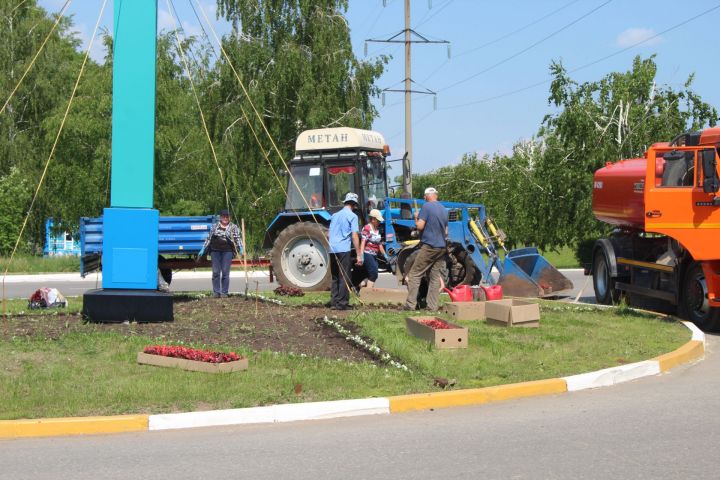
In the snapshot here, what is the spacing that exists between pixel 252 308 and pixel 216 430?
22.9 feet

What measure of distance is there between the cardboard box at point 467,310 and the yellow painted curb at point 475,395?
3867 mm

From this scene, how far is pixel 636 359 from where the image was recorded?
997 centimetres

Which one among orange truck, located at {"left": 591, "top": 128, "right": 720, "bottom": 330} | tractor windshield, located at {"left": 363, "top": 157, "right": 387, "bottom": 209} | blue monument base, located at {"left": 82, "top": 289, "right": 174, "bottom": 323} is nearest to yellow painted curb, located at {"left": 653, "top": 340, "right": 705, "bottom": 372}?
orange truck, located at {"left": 591, "top": 128, "right": 720, "bottom": 330}

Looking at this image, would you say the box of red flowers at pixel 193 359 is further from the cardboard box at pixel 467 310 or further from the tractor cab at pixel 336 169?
the tractor cab at pixel 336 169

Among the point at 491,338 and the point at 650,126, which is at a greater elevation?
the point at 650,126

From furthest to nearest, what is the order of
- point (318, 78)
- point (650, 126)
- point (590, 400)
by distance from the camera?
1. point (318, 78)
2. point (650, 126)
3. point (590, 400)

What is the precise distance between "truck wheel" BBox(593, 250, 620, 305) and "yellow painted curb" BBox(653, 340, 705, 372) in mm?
4942

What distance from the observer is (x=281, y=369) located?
894 cm

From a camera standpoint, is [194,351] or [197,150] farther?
[197,150]

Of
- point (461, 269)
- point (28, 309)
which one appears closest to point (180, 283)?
point (28, 309)

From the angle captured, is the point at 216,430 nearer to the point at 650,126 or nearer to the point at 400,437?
the point at 400,437

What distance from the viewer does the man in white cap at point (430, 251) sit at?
44.9ft

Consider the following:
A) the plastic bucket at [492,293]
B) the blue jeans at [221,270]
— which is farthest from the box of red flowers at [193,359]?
the blue jeans at [221,270]

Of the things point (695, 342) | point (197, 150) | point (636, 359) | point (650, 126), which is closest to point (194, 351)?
point (636, 359)
